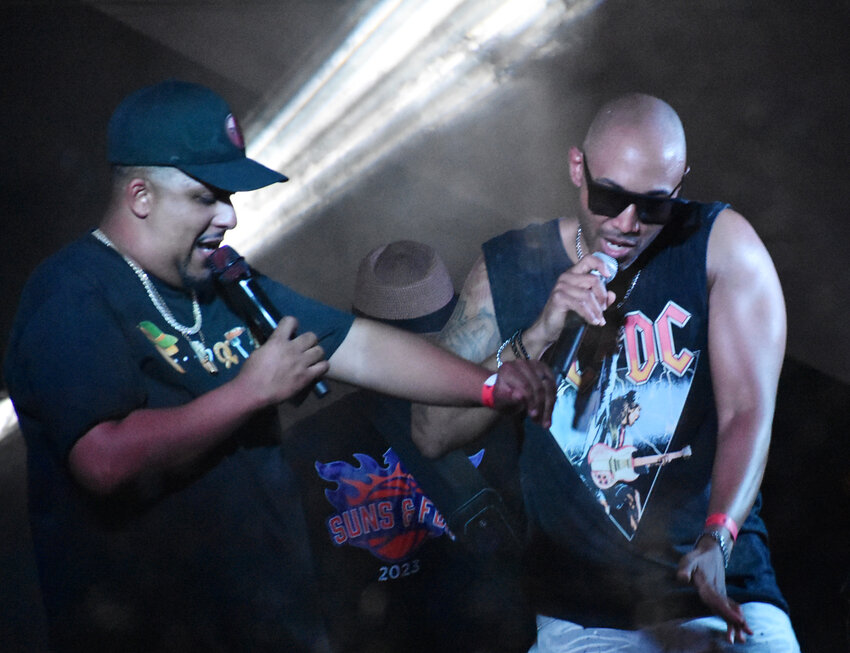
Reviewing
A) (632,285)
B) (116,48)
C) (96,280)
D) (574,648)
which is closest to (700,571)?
(574,648)

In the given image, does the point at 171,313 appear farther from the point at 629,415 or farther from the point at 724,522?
the point at 724,522

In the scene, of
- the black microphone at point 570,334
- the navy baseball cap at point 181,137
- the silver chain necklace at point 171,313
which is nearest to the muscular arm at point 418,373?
the black microphone at point 570,334

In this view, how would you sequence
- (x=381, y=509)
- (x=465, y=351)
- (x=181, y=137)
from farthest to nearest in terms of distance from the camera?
1. (x=381, y=509)
2. (x=465, y=351)
3. (x=181, y=137)

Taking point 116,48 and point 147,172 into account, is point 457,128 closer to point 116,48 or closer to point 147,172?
point 116,48

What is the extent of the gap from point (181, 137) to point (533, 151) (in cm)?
181

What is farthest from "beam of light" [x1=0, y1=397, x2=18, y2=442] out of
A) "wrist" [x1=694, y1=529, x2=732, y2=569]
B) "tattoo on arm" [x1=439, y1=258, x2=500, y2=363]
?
"wrist" [x1=694, y1=529, x2=732, y2=569]

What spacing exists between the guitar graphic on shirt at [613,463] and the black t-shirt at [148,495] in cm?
66

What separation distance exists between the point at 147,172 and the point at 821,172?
2.23 metres

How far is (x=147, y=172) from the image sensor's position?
1.33 metres

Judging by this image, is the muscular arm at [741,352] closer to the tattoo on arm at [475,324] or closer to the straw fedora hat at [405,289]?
the tattoo on arm at [475,324]

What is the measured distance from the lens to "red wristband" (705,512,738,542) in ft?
5.17

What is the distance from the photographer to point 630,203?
1729 mm

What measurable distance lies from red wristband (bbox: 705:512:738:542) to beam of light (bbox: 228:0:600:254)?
165 cm

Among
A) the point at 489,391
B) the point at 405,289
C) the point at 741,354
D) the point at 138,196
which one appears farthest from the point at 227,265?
the point at 741,354
